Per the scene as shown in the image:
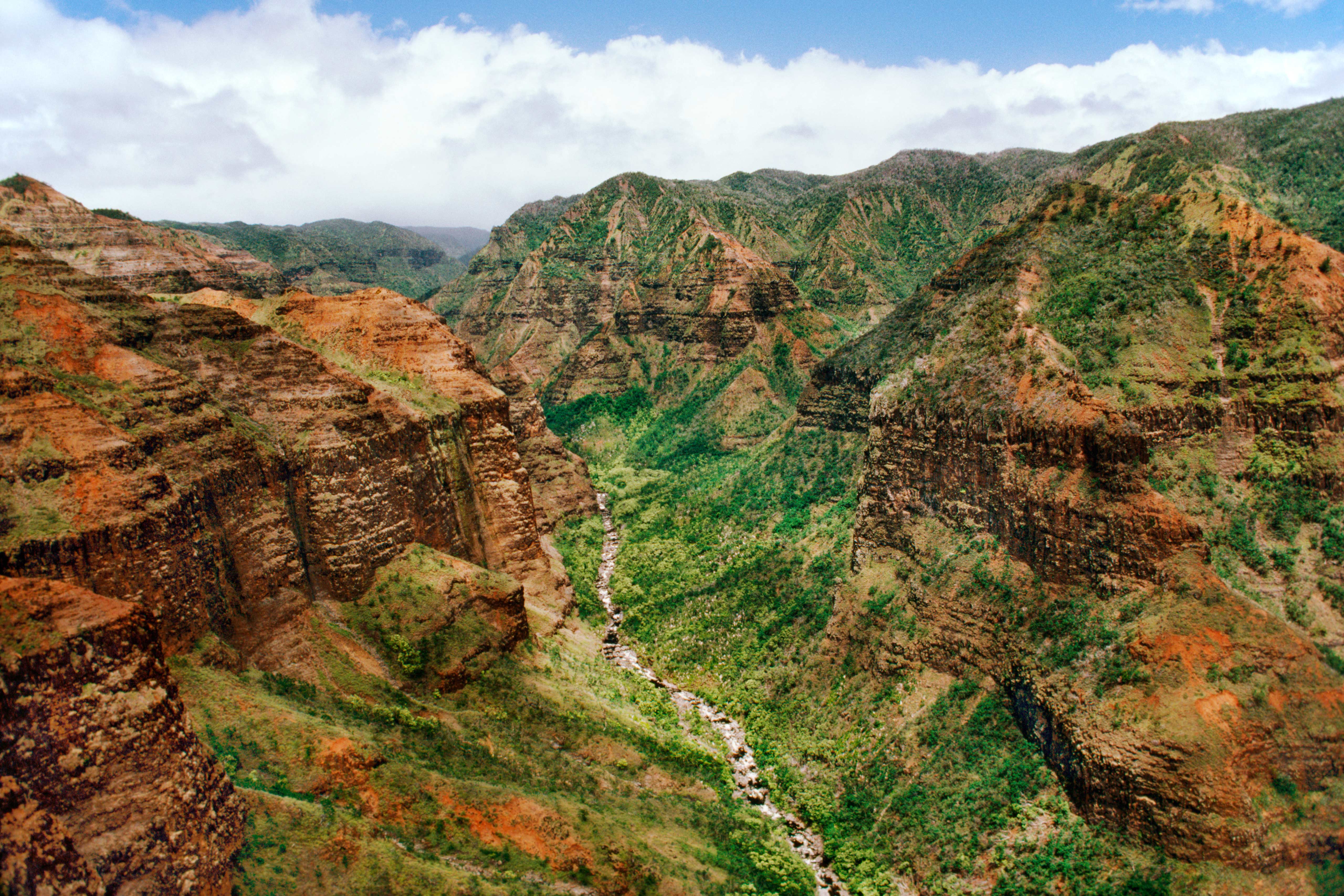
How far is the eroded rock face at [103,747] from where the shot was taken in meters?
20.2

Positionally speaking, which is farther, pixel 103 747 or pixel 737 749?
pixel 737 749

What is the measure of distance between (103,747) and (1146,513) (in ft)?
131

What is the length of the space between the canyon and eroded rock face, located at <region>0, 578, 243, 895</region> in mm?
100

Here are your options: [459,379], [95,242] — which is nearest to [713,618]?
[459,379]

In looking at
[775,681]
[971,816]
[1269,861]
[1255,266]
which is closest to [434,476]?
[775,681]

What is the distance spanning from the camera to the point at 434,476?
4941 cm

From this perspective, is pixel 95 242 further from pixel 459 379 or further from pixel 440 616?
pixel 440 616

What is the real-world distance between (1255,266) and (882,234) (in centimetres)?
14399

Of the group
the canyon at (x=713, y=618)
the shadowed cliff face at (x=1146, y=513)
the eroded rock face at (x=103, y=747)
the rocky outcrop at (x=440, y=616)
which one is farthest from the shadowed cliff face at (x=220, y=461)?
the shadowed cliff face at (x=1146, y=513)

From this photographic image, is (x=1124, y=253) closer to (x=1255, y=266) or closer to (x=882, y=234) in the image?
(x=1255, y=266)

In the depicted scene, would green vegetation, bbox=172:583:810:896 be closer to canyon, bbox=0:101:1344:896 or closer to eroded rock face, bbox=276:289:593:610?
canyon, bbox=0:101:1344:896

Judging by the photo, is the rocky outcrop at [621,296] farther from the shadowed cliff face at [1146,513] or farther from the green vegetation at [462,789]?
the shadowed cliff face at [1146,513]

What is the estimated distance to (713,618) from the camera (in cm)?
6412

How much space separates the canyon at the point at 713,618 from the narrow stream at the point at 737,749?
0.28m
